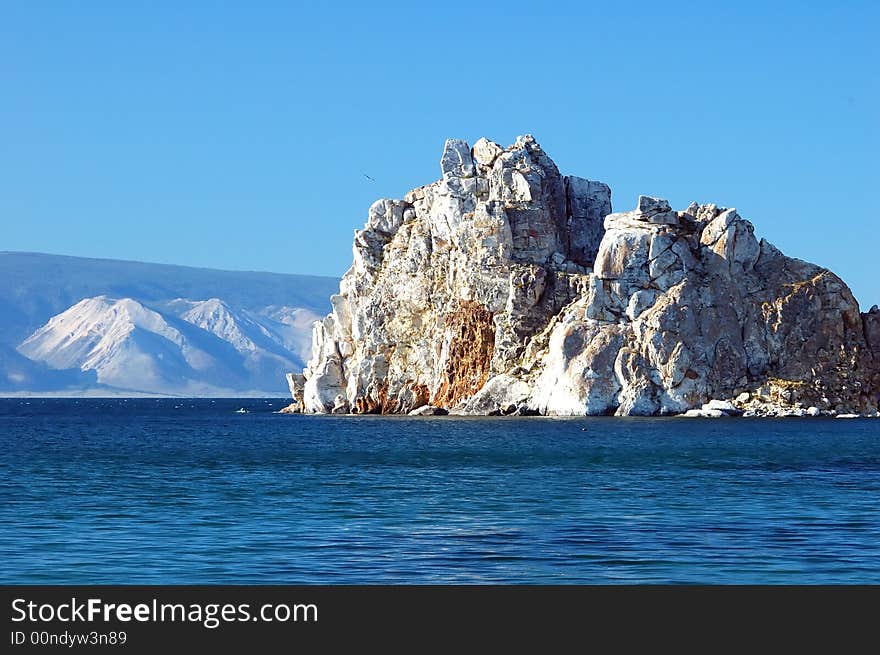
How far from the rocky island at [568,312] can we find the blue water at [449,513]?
46.3 meters

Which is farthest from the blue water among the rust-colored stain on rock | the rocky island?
the rust-colored stain on rock

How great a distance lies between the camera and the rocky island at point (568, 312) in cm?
15338

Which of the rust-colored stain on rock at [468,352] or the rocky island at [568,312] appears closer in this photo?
the rocky island at [568,312]

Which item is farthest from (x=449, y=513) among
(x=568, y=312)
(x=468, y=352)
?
(x=468, y=352)

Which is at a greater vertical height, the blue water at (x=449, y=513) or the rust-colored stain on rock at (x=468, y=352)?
the rust-colored stain on rock at (x=468, y=352)

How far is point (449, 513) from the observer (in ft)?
172

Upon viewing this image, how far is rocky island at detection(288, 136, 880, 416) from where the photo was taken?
153 meters

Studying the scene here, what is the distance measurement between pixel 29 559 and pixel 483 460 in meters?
50.2

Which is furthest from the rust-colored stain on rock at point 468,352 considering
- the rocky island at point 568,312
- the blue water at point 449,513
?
the blue water at point 449,513

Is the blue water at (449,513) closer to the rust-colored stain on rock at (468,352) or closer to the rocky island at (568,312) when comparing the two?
the rocky island at (568,312)

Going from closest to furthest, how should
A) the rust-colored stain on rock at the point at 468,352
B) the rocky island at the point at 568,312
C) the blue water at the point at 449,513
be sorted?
the blue water at the point at 449,513, the rocky island at the point at 568,312, the rust-colored stain on rock at the point at 468,352

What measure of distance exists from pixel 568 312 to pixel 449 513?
4324 inches

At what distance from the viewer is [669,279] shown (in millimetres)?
155500

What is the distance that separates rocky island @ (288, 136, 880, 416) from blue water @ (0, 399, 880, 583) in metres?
46.3
